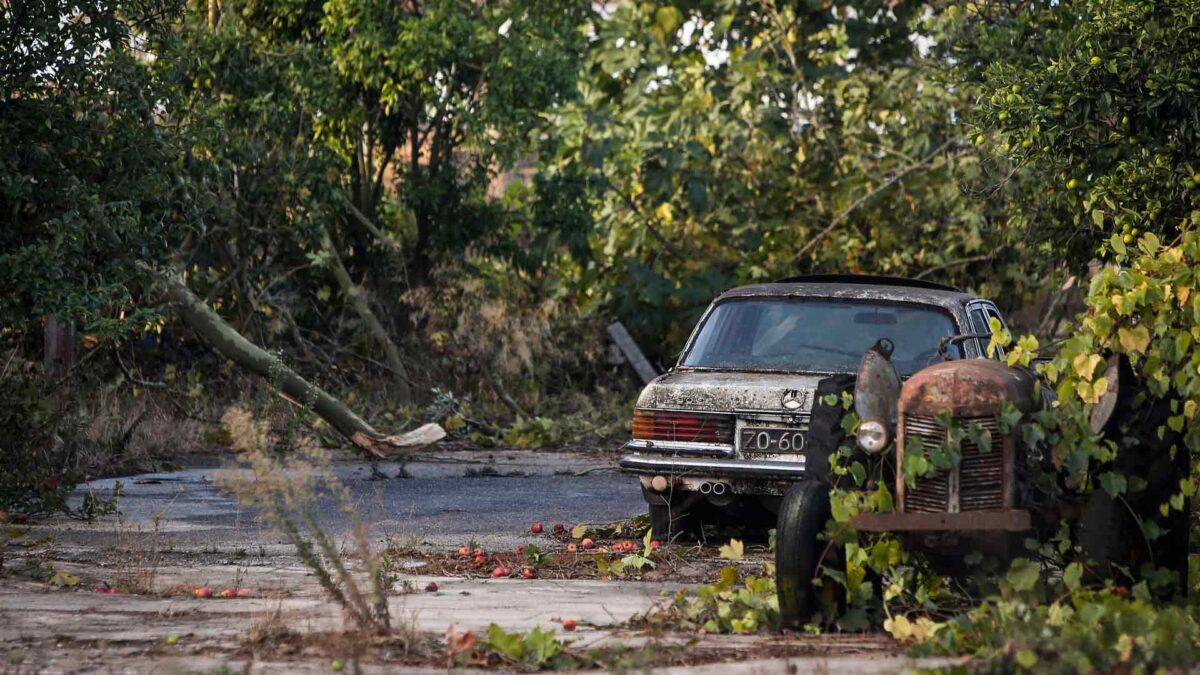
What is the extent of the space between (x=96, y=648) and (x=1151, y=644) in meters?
3.95

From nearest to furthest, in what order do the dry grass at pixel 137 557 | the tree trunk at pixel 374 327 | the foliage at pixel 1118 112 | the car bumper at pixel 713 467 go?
the dry grass at pixel 137 557 → the car bumper at pixel 713 467 → the foliage at pixel 1118 112 → the tree trunk at pixel 374 327

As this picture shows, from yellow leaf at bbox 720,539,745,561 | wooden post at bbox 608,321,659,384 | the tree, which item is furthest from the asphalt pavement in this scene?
the tree

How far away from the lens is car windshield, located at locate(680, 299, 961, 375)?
9516mm

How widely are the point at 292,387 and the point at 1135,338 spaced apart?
370 inches

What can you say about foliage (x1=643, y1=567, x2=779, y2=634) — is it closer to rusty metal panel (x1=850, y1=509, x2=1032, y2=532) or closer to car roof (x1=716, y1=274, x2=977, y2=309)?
rusty metal panel (x1=850, y1=509, x2=1032, y2=532)

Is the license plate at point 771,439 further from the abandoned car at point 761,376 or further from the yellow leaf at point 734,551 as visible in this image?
the yellow leaf at point 734,551

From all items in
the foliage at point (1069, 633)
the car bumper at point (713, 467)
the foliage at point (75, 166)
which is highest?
the foliage at point (75, 166)

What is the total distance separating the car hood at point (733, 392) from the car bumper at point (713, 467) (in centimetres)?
31

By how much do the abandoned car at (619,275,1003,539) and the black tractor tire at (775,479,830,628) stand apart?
7.08 feet

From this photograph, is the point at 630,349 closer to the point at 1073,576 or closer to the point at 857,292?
the point at 857,292

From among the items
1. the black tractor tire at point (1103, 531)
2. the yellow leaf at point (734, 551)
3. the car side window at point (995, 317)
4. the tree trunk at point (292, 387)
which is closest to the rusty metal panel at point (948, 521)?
the black tractor tire at point (1103, 531)

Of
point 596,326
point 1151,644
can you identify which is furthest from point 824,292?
point 596,326

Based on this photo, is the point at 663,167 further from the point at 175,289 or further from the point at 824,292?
the point at 824,292

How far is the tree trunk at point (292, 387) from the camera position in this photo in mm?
14516
